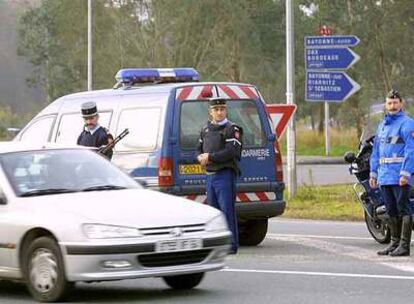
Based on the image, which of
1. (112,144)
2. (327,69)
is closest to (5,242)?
(112,144)

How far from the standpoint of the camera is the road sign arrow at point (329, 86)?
20.0 metres

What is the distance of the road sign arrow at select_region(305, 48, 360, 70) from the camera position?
19.9 metres

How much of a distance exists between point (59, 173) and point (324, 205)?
9.90 meters

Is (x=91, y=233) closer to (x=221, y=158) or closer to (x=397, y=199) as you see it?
(x=221, y=158)

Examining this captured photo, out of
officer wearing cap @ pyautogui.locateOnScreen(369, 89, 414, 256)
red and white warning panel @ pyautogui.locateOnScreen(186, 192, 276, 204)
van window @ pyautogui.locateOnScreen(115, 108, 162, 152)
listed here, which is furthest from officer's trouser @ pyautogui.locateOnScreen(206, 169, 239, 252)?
officer wearing cap @ pyautogui.locateOnScreen(369, 89, 414, 256)

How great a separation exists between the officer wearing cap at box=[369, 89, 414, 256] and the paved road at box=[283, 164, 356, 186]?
10.9 m

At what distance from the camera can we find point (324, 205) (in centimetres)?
1912

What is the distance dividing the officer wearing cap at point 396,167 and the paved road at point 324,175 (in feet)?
35.8

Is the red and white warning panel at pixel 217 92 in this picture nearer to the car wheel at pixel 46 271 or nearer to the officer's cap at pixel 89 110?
the officer's cap at pixel 89 110

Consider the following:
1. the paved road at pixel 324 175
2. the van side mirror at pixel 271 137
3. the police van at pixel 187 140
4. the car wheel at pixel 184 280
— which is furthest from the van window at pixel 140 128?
the paved road at pixel 324 175

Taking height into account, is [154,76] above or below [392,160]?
above

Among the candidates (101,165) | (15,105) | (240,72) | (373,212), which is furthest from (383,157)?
(15,105)

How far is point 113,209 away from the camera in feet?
29.5

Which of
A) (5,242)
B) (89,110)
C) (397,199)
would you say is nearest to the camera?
(5,242)
